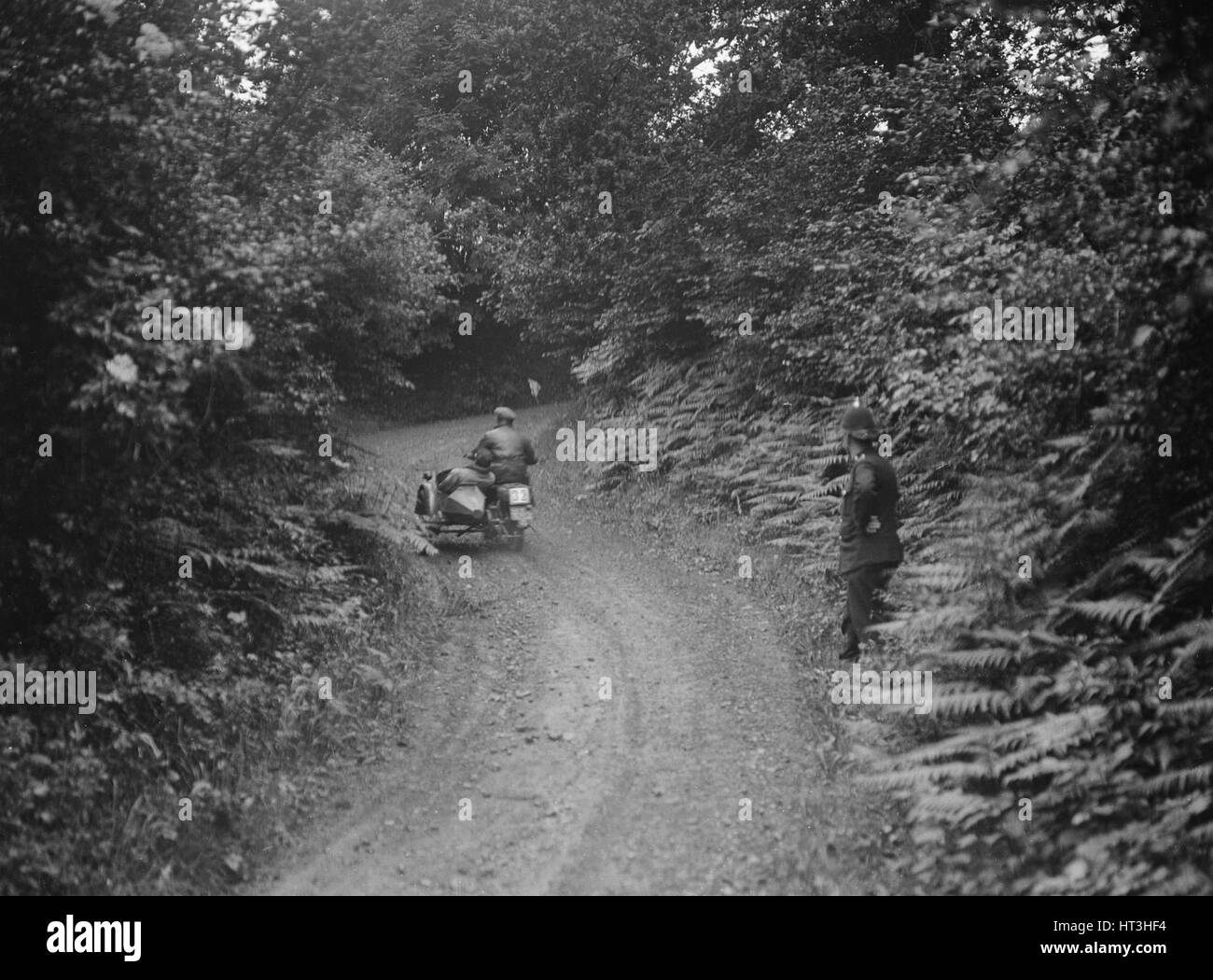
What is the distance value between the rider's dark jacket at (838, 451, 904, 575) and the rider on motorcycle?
6480 millimetres

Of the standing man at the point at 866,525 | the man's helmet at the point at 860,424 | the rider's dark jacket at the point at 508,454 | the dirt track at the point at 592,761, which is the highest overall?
the rider's dark jacket at the point at 508,454

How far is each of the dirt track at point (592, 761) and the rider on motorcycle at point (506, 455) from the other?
81.3 inches

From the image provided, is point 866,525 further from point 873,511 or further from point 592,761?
point 592,761

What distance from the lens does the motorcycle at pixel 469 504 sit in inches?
576

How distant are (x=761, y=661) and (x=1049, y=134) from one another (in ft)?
20.6

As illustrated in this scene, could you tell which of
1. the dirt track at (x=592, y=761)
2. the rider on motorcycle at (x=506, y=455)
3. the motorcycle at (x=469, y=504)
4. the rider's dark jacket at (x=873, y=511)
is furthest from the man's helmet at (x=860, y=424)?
the motorcycle at (x=469, y=504)

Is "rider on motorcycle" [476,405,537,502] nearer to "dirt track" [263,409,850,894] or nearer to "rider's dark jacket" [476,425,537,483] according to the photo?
"rider's dark jacket" [476,425,537,483]

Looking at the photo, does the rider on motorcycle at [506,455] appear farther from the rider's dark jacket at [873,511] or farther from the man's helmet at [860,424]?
the rider's dark jacket at [873,511]

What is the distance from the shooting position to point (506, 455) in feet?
48.6

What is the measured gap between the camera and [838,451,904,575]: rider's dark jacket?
366 inches

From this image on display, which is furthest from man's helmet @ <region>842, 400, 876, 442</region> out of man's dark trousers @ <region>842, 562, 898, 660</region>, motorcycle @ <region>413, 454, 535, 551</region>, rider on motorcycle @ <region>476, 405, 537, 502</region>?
motorcycle @ <region>413, 454, 535, 551</region>
